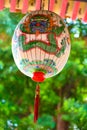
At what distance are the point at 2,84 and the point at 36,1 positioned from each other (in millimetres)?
1329

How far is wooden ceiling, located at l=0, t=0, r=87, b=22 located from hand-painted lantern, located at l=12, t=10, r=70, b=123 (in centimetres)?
44

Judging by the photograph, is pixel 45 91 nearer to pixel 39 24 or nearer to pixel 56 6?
pixel 56 6

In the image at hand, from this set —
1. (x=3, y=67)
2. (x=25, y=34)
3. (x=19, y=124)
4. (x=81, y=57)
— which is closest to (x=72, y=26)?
(x=81, y=57)

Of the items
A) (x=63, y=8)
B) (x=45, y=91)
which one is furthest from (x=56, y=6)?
(x=45, y=91)

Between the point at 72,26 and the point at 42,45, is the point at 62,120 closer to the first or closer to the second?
the point at 72,26

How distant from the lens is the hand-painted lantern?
1377 mm

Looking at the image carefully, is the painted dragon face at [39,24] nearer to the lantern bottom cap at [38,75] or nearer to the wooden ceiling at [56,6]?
the lantern bottom cap at [38,75]

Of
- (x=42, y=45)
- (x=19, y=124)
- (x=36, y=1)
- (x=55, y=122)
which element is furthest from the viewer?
(x=55, y=122)

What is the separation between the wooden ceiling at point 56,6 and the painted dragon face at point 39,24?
442 millimetres

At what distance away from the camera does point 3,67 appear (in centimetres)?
300

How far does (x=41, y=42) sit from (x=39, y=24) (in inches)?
2.9

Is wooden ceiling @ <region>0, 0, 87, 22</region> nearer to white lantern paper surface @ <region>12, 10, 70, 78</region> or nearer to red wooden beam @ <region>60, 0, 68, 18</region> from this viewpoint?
red wooden beam @ <region>60, 0, 68, 18</region>

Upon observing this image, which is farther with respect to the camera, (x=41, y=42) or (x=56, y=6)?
(x=56, y=6)

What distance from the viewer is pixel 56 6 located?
6.28 feet
